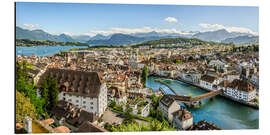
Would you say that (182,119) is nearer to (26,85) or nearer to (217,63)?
(217,63)

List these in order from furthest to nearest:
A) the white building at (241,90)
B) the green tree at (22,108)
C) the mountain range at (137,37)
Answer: the white building at (241,90)
the mountain range at (137,37)
the green tree at (22,108)

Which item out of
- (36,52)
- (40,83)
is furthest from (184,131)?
(36,52)

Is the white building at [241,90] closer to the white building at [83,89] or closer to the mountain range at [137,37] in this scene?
the mountain range at [137,37]

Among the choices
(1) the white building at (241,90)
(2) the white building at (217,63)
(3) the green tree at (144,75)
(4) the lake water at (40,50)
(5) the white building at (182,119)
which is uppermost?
(4) the lake water at (40,50)

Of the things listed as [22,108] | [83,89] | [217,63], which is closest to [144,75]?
[83,89]

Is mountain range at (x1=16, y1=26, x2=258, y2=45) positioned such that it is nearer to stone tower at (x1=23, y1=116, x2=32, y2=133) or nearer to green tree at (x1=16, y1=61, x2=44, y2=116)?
green tree at (x1=16, y1=61, x2=44, y2=116)

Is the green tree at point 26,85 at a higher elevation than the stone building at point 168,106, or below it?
higher

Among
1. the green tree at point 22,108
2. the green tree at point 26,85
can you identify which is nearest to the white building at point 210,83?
the green tree at point 26,85
